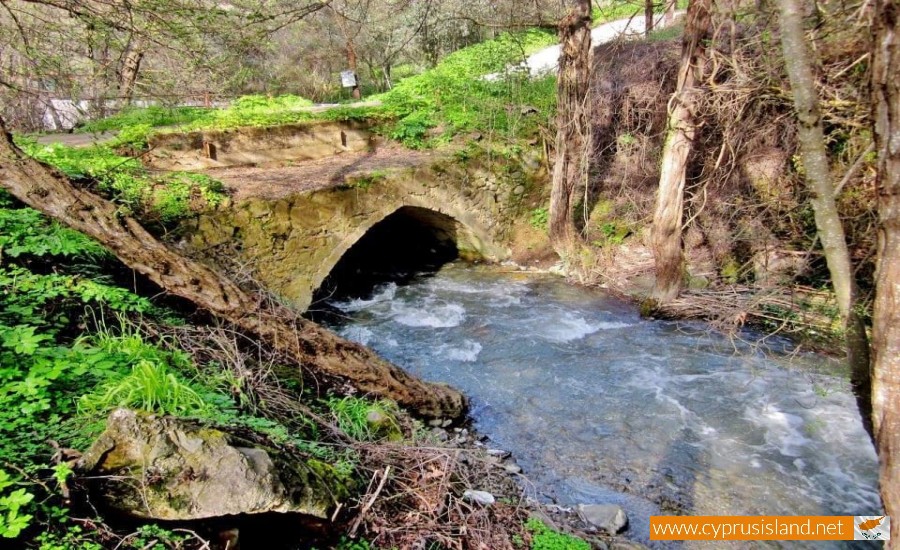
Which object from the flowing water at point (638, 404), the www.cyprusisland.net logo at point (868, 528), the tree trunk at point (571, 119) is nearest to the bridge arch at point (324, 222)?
the flowing water at point (638, 404)

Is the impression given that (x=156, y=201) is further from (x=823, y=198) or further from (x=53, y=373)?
(x=823, y=198)

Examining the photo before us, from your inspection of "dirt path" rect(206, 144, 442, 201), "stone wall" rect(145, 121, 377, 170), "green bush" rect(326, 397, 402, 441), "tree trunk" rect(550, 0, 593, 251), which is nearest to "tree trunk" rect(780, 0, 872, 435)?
"green bush" rect(326, 397, 402, 441)

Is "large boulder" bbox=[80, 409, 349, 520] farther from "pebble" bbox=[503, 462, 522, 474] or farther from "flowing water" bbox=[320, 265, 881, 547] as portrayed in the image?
"flowing water" bbox=[320, 265, 881, 547]

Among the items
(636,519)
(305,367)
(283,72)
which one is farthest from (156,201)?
(283,72)

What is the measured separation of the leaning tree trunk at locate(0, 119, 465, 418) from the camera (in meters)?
3.53

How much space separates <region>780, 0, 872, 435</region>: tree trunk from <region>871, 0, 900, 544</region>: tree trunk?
243 mm

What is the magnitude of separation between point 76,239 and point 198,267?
961 millimetres

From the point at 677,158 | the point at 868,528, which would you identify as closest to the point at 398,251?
the point at 677,158

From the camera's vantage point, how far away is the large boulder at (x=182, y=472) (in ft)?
5.76

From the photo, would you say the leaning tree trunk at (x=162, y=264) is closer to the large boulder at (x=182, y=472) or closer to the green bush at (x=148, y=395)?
the green bush at (x=148, y=395)

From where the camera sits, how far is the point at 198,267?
11.8ft

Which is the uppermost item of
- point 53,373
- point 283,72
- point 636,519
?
point 283,72

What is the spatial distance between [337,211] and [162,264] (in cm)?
343

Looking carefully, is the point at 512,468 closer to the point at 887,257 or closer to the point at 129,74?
the point at 887,257
